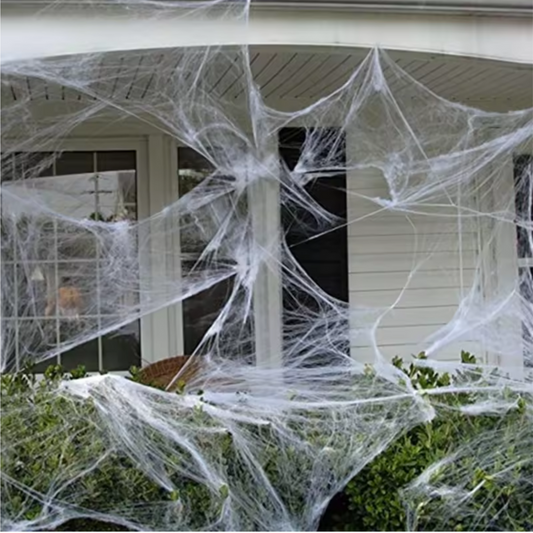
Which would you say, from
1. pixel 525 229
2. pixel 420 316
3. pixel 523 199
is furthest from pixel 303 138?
pixel 525 229

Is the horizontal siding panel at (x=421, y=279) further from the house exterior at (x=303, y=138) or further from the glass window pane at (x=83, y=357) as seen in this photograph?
the glass window pane at (x=83, y=357)

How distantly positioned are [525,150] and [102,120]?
10.7ft

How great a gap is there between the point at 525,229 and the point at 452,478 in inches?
116

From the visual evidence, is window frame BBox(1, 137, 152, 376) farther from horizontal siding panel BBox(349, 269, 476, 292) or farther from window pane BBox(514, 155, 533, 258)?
window pane BBox(514, 155, 533, 258)

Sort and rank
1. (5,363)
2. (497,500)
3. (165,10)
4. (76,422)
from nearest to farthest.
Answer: (497,500), (76,422), (165,10), (5,363)

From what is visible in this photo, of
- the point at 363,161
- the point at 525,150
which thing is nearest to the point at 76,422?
the point at 363,161

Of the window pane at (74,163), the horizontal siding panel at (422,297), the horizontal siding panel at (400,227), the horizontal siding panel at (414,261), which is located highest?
the window pane at (74,163)

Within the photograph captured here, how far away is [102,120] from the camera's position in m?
4.80

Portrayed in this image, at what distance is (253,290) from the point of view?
4547mm

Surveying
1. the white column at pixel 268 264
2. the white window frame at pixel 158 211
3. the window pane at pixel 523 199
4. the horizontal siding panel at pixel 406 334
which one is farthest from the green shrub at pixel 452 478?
the window pane at pixel 523 199

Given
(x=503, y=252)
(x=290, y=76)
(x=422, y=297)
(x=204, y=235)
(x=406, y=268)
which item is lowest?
(x=422, y=297)

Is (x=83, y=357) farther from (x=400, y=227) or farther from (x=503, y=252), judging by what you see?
(x=503, y=252)

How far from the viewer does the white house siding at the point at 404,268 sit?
16.6ft

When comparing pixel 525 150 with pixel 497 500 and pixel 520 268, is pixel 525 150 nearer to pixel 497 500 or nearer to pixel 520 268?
pixel 520 268
